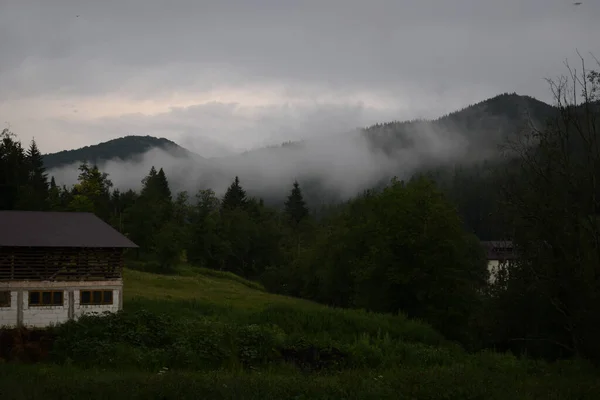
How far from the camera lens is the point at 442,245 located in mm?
44000

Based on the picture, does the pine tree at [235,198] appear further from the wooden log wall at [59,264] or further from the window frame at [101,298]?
the window frame at [101,298]

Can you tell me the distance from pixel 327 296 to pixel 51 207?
30964 mm

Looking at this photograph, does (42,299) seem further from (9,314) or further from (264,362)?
(264,362)

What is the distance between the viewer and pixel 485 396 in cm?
1712

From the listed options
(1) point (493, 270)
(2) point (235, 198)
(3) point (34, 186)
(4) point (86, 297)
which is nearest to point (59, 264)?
(4) point (86, 297)

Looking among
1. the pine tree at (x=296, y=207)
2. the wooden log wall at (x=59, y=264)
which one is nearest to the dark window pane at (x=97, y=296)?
the wooden log wall at (x=59, y=264)

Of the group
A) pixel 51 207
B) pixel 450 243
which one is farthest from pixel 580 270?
pixel 51 207

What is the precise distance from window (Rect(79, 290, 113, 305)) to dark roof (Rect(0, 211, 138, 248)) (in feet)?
9.43

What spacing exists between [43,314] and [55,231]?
4.96 m

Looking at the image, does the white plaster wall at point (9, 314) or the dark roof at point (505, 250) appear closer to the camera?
the dark roof at point (505, 250)

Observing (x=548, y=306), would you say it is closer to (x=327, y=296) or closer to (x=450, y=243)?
(x=450, y=243)

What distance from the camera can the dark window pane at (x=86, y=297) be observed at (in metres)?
36.4

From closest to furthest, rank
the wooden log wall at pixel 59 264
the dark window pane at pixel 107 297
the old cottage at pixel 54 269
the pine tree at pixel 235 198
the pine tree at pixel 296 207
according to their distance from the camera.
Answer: the old cottage at pixel 54 269 → the wooden log wall at pixel 59 264 → the dark window pane at pixel 107 297 → the pine tree at pixel 235 198 → the pine tree at pixel 296 207

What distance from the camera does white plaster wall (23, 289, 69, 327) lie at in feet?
113
